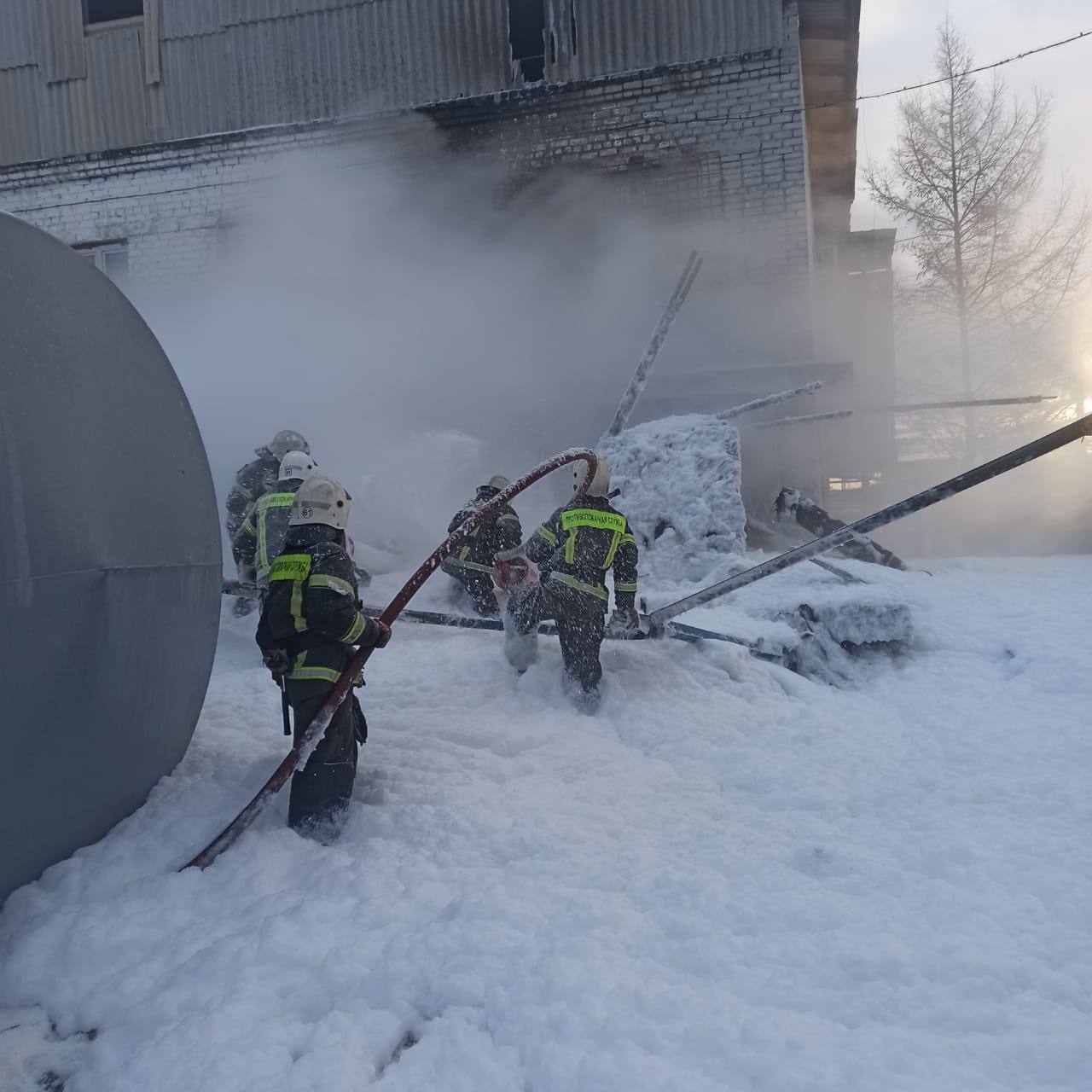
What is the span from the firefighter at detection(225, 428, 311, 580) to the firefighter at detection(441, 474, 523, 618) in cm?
146

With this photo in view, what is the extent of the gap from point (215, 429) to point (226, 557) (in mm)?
2255

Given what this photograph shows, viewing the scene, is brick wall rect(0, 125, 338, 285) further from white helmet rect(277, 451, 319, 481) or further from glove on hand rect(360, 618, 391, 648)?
glove on hand rect(360, 618, 391, 648)

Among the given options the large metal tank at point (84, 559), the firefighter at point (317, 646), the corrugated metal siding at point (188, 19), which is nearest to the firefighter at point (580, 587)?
the firefighter at point (317, 646)

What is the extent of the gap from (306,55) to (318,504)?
30.7ft

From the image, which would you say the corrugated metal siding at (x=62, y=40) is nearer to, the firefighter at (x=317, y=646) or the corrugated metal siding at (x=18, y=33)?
the corrugated metal siding at (x=18, y=33)

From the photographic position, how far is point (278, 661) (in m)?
3.13

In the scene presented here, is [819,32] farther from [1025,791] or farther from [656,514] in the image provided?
[1025,791]

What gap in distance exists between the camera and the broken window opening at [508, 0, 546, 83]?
9.79 m

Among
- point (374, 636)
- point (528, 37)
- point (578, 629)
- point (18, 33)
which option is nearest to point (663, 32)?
point (528, 37)

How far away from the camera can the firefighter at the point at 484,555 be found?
610cm

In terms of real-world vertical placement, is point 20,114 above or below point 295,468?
above

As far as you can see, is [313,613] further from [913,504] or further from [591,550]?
[913,504]

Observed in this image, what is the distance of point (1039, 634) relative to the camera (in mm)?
5637

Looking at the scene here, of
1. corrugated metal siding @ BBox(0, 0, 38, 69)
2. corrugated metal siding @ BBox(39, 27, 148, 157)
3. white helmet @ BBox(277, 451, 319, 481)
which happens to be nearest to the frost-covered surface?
white helmet @ BBox(277, 451, 319, 481)
